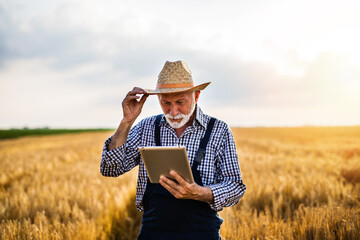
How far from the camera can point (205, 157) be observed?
8.01 ft

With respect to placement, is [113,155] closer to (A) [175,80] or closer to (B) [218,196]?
(A) [175,80]

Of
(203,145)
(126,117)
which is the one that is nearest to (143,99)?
(126,117)

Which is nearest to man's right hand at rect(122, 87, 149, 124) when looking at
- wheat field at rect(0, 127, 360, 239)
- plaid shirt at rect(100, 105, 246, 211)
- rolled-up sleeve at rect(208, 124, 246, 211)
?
plaid shirt at rect(100, 105, 246, 211)

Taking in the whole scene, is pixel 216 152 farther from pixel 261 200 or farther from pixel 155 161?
pixel 261 200

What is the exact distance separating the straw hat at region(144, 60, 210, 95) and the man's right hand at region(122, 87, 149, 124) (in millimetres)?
91

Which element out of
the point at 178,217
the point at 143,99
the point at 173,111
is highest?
the point at 143,99

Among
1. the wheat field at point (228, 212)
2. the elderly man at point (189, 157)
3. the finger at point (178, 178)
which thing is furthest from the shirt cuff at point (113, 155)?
the wheat field at point (228, 212)

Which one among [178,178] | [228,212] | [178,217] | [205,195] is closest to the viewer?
[178,178]

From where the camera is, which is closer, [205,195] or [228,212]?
[205,195]

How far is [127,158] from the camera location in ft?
8.61

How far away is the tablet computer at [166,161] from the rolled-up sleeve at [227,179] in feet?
1.04

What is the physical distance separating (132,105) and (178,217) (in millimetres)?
949

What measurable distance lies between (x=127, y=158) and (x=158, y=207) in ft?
1.65

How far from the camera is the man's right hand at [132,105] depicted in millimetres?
2488
